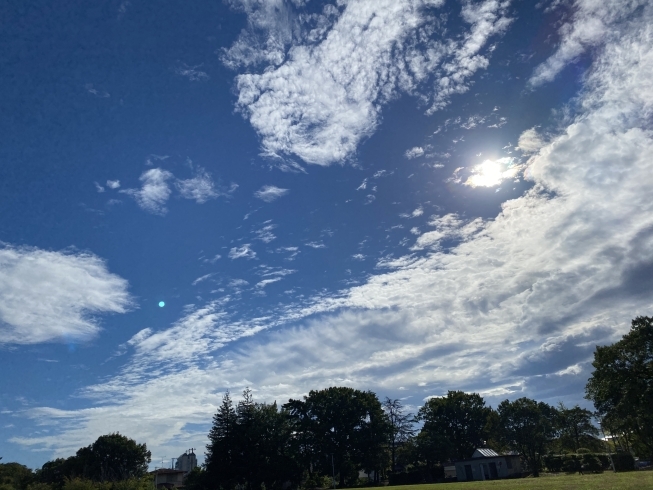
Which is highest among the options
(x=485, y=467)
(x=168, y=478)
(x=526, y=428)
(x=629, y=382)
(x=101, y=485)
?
(x=629, y=382)

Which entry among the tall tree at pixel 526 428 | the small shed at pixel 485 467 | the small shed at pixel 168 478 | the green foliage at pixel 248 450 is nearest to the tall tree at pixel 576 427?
the tall tree at pixel 526 428

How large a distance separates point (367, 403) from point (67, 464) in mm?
66795

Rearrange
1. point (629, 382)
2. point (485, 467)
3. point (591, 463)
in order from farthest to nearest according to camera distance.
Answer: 1. point (485, 467)
2. point (591, 463)
3. point (629, 382)

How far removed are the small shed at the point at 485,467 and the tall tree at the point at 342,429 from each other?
1431 cm

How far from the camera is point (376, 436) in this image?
8450 centimetres

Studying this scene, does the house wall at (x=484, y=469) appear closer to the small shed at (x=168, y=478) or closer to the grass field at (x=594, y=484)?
the grass field at (x=594, y=484)

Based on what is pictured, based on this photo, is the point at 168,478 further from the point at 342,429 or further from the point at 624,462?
the point at 624,462

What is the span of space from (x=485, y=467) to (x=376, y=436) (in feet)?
61.9

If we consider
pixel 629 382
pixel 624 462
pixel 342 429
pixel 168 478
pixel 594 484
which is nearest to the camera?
pixel 594 484

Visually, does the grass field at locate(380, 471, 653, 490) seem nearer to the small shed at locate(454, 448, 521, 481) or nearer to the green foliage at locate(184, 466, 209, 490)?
the small shed at locate(454, 448, 521, 481)

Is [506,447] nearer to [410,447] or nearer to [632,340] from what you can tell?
[410,447]

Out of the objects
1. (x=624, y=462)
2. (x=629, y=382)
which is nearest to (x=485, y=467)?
(x=624, y=462)

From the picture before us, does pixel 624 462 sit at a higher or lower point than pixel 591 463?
higher

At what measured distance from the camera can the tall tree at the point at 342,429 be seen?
81312mm
